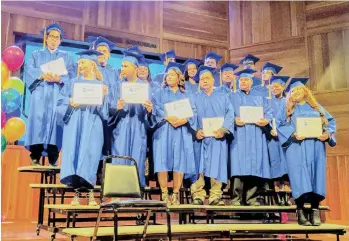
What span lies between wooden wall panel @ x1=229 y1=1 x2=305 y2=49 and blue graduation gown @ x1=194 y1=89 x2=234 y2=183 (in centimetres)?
342

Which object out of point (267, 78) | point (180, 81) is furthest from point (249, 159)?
point (267, 78)

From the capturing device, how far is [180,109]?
405cm

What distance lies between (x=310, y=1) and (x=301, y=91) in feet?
12.8

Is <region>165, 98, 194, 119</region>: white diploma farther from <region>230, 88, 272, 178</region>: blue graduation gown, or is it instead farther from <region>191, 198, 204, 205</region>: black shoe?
<region>191, 198, 204, 205</region>: black shoe

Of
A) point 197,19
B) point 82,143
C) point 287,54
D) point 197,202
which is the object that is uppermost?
point 197,19

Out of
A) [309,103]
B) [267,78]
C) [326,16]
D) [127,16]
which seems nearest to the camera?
[309,103]

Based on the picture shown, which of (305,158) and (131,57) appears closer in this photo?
(305,158)

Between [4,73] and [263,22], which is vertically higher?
[263,22]

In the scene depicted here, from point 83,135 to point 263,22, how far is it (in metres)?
4.86

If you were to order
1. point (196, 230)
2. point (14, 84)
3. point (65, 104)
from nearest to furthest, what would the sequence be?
point (196, 230) → point (65, 104) → point (14, 84)

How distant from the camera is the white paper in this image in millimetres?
4414

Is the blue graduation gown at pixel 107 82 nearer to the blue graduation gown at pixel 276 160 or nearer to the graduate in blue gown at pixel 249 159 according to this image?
the graduate in blue gown at pixel 249 159

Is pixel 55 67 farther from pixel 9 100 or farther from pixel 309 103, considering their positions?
pixel 309 103

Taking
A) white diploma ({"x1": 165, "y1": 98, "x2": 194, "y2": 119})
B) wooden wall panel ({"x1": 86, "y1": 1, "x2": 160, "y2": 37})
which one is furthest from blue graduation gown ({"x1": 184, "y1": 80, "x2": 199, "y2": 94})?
wooden wall panel ({"x1": 86, "y1": 1, "x2": 160, "y2": 37})
